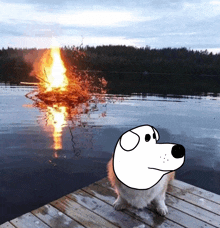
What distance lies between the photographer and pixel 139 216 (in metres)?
4.02

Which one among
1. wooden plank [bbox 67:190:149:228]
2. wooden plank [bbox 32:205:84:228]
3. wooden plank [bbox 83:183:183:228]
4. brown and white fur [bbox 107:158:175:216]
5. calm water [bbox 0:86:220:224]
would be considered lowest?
calm water [bbox 0:86:220:224]

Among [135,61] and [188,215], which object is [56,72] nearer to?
[188,215]

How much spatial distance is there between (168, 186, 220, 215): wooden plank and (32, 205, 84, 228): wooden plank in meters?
2.09

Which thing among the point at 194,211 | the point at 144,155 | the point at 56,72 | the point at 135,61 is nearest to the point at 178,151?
the point at 144,155

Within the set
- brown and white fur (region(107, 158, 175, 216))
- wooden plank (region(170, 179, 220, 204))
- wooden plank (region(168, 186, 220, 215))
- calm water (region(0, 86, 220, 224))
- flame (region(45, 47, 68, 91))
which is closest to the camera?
brown and white fur (region(107, 158, 175, 216))

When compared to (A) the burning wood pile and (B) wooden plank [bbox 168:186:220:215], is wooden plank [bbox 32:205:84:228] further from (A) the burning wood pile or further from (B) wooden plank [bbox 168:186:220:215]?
(A) the burning wood pile

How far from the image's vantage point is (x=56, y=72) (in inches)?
747

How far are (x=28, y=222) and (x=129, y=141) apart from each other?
2.25 meters

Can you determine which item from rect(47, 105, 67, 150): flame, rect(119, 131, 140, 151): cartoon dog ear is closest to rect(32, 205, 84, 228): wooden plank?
rect(119, 131, 140, 151): cartoon dog ear

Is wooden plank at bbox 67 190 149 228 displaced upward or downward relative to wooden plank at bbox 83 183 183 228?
downward

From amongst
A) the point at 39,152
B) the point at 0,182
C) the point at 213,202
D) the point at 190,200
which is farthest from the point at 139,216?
the point at 39,152

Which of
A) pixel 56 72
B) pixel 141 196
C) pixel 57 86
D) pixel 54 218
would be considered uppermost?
pixel 56 72

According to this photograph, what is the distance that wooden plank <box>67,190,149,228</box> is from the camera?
12.7 feet

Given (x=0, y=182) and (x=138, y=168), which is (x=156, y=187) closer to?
(x=138, y=168)
